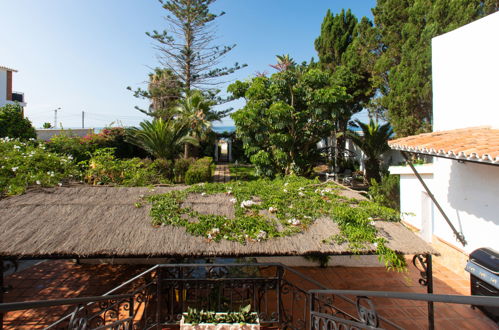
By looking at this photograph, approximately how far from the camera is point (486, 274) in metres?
4.47

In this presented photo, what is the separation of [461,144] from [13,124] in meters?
17.0

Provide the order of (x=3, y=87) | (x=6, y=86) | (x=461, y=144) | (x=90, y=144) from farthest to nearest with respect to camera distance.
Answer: (x=6, y=86) < (x=3, y=87) < (x=90, y=144) < (x=461, y=144)

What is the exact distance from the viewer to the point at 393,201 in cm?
1014

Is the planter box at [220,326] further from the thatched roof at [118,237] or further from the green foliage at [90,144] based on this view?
the green foliage at [90,144]

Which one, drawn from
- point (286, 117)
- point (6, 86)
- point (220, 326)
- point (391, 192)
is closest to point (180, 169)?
point (286, 117)

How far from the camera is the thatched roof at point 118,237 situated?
342 centimetres

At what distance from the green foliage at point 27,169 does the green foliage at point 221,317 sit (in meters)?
3.67

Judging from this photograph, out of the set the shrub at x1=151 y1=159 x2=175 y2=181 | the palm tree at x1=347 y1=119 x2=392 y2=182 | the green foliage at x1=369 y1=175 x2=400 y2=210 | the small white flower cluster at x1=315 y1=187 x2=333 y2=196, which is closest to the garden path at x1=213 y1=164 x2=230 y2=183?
the shrub at x1=151 y1=159 x2=175 y2=181

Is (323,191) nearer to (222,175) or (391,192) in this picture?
(391,192)

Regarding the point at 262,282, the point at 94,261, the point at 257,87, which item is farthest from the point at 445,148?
the point at 257,87

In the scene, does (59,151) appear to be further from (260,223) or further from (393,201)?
(393,201)

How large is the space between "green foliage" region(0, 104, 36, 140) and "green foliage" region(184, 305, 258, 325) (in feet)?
44.2

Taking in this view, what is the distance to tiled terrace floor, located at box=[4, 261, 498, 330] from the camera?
4.58 metres

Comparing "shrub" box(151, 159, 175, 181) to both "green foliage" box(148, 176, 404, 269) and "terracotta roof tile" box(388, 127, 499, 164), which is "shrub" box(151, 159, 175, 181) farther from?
"terracotta roof tile" box(388, 127, 499, 164)
